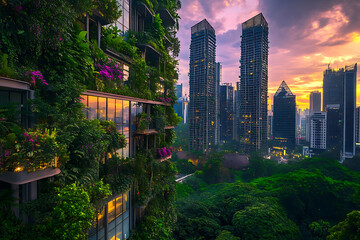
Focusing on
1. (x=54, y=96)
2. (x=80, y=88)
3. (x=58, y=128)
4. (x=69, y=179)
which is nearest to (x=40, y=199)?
(x=69, y=179)

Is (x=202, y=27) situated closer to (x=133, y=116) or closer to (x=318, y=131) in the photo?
(x=133, y=116)

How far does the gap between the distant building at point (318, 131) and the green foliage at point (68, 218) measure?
15156cm

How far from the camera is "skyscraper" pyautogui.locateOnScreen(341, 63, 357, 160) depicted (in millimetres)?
104756

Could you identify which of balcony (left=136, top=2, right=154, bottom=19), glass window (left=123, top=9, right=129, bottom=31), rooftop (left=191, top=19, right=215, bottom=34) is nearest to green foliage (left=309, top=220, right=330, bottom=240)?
glass window (left=123, top=9, right=129, bottom=31)

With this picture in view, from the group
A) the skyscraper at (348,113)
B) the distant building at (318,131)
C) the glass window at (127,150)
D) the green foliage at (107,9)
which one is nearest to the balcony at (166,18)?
the green foliage at (107,9)

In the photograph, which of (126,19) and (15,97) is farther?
(126,19)

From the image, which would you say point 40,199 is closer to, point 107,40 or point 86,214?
point 86,214

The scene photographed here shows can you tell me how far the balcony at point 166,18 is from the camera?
58.9ft

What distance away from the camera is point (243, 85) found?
291 feet

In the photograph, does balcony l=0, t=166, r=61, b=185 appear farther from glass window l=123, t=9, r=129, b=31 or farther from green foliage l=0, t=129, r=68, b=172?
glass window l=123, t=9, r=129, b=31

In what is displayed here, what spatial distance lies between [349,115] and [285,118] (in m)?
38.3

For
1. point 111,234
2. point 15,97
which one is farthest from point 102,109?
point 111,234

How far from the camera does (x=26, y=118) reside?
625 cm

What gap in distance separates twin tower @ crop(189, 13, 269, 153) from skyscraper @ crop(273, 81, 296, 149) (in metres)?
64.6
